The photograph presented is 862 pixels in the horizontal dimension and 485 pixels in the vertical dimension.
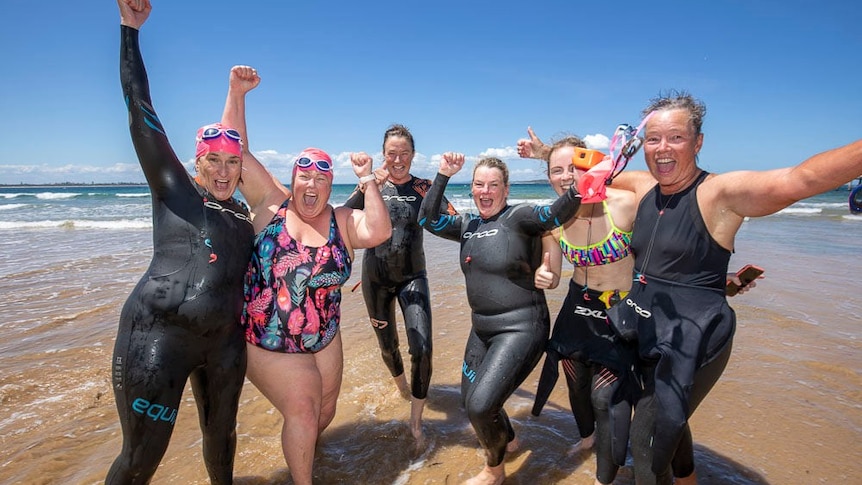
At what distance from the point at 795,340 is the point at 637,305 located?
476 cm

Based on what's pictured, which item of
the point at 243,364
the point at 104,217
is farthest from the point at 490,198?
the point at 104,217

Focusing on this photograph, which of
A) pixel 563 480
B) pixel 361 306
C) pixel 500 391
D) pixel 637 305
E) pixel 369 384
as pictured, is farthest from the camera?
pixel 361 306

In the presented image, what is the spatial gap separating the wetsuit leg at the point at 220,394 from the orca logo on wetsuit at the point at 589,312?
2406mm

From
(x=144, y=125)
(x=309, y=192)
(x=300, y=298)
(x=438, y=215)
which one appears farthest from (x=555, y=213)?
(x=144, y=125)

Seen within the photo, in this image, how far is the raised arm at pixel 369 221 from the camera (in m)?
3.21

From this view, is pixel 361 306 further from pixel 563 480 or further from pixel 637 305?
pixel 637 305

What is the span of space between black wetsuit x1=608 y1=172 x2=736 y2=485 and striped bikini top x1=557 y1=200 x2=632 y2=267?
48 centimetres

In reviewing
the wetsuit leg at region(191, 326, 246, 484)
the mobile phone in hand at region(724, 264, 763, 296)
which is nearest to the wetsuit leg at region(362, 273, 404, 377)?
the wetsuit leg at region(191, 326, 246, 484)

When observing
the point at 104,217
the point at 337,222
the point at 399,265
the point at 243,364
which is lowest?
the point at 104,217

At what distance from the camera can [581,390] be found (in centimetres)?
371

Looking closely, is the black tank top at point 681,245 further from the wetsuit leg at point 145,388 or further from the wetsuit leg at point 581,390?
the wetsuit leg at point 145,388

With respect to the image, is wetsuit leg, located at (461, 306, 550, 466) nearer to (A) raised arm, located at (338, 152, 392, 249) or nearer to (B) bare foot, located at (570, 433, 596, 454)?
(B) bare foot, located at (570, 433, 596, 454)

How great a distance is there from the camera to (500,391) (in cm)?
315

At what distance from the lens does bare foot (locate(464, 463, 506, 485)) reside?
3354mm
